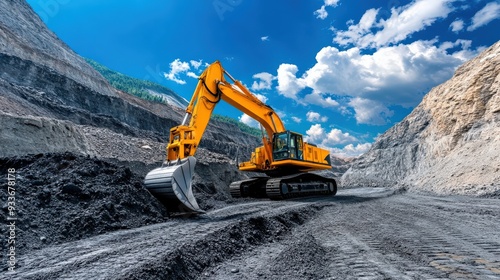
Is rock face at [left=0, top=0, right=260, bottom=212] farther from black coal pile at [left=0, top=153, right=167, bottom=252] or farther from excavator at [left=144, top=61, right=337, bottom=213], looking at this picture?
excavator at [left=144, top=61, right=337, bottom=213]

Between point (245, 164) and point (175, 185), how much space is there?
25.1 feet

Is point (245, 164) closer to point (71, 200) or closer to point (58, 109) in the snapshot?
point (71, 200)

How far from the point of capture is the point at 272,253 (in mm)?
4215

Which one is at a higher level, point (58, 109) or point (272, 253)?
point (58, 109)

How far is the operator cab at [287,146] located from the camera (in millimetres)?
13316

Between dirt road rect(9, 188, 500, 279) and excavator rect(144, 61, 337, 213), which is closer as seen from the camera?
dirt road rect(9, 188, 500, 279)

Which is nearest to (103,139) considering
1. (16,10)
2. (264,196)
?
(264,196)

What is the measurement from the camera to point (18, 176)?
6.18 meters

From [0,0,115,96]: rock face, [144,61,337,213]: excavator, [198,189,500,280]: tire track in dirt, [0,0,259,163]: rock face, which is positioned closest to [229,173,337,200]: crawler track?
[144,61,337,213]: excavator

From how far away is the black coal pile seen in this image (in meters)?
4.99

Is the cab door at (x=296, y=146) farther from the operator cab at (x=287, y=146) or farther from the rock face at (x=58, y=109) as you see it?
the rock face at (x=58, y=109)

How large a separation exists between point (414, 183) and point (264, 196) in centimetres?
1756

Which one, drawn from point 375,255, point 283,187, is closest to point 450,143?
point 283,187

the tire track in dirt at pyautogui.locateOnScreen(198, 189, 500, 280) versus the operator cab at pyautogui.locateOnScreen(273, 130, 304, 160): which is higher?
A: the operator cab at pyautogui.locateOnScreen(273, 130, 304, 160)
